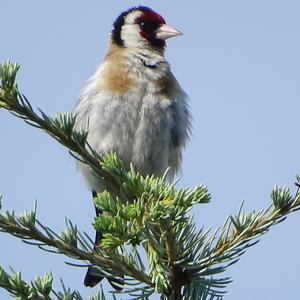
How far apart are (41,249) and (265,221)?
523 mm

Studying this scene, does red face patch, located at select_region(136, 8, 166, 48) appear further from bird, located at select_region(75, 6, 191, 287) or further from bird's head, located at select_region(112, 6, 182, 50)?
bird, located at select_region(75, 6, 191, 287)

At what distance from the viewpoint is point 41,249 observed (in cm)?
164

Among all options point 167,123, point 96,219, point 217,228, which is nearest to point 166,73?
point 167,123

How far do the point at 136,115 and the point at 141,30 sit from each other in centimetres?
93

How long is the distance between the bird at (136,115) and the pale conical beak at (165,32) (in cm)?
39

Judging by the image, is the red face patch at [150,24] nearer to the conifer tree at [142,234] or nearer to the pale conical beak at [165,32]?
the pale conical beak at [165,32]

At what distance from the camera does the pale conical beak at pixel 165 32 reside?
3955 millimetres

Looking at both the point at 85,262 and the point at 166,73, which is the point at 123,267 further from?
the point at 166,73

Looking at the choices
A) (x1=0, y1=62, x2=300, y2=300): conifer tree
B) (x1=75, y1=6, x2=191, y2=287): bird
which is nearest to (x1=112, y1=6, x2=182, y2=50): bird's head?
(x1=75, y1=6, x2=191, y2=287): bird

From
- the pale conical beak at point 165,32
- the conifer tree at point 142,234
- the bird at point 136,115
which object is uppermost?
the pale conical beak at point 165,32

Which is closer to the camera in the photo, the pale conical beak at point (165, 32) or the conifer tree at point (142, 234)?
the conifer tree at point (142, 234)

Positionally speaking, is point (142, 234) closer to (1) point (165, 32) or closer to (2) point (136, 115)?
(2) point (136, 115)

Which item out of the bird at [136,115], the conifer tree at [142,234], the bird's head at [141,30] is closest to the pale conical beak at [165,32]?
the bird's head at [141,30]

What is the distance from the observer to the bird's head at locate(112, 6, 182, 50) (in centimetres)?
395
